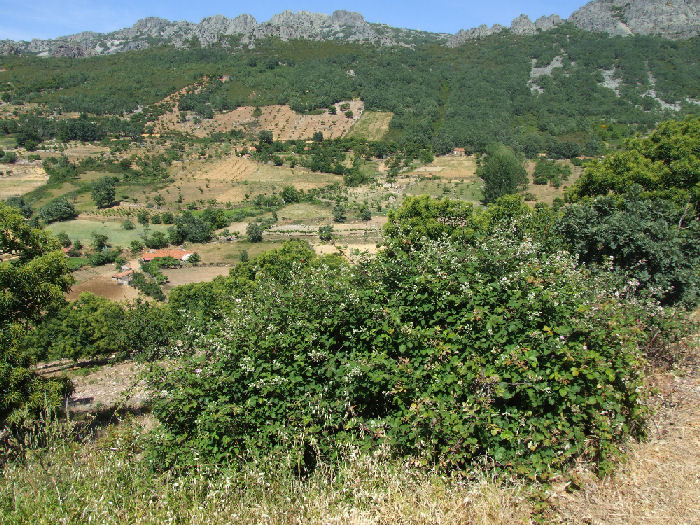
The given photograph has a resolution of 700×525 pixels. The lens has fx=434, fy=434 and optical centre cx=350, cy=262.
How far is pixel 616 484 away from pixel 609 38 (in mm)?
203095

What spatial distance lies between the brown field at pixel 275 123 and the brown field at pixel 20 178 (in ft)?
129

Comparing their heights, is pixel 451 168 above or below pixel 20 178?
above

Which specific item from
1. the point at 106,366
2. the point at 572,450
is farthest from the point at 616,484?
the point at 106,366

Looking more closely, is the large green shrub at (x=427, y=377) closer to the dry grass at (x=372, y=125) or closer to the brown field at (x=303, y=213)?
the brown field at (x=303, y=213)

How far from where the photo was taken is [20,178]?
8912cm

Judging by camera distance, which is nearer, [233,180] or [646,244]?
[646,244]

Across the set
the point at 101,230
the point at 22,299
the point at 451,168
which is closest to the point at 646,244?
the point at 22,299

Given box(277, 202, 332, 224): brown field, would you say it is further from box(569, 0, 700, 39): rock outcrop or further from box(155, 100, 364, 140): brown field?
box(569, 0, 700, 39): rock outcrop

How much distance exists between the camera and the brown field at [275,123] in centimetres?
12681

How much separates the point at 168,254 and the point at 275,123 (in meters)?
85.2

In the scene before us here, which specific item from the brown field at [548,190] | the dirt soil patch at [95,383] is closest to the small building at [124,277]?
the dirt soil patch at [95,383]

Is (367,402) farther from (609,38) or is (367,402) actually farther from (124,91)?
(609,38)

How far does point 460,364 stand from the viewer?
529 cm

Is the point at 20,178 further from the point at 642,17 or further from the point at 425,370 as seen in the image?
the point at 642,17
